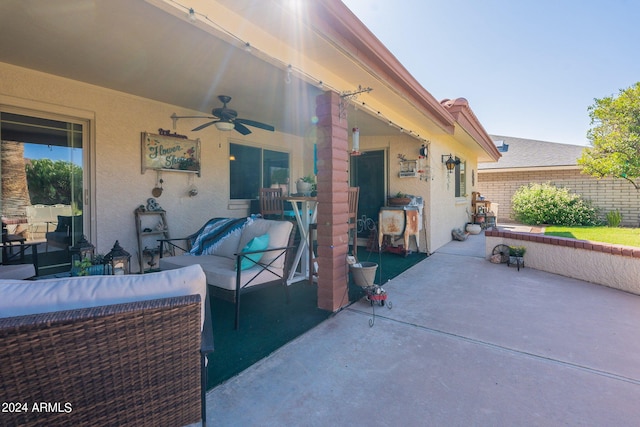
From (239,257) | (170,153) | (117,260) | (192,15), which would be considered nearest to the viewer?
(192,15)

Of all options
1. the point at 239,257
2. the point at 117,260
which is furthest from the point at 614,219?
the point at 117,260

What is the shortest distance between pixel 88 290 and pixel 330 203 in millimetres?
2232

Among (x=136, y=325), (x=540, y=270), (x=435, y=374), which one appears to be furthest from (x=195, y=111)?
(x=540, y=270)

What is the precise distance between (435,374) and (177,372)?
5.58 feet

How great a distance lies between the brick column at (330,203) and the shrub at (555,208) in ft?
33.4

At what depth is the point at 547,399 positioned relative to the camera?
1.91 metres

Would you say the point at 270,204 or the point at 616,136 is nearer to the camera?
the point at 270,204

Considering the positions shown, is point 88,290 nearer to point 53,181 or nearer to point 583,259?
point 53,181

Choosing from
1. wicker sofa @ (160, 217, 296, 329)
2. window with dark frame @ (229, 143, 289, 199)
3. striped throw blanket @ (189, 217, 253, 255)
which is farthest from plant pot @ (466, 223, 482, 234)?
striped throw blanket @ (189, 217, 253, 255)

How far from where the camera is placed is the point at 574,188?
452 inches

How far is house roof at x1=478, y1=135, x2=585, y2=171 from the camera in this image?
39.8ft

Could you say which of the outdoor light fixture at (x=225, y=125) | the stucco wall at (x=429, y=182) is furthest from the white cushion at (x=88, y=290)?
the stucco wall at (x=429, y=182)

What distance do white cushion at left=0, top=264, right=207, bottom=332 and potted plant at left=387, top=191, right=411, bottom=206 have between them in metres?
5.29

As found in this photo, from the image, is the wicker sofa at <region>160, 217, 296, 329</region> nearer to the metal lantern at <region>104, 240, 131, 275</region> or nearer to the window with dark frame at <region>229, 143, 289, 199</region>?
the metal lantern at <region>104, 240, 131, 275</region>
